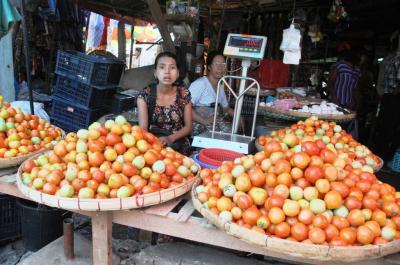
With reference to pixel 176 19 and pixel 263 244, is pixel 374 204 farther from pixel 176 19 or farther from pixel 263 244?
pixel 176 19

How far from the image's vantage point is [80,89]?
5.34 metres

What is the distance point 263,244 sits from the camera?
1.55 m

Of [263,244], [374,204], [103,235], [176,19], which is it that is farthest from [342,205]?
[176,19]

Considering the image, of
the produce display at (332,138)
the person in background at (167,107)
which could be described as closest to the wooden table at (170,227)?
the produce display at (332,138)

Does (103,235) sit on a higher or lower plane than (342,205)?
lower

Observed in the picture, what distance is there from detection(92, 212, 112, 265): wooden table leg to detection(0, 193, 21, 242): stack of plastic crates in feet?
5.21

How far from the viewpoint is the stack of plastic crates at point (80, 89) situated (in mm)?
5215

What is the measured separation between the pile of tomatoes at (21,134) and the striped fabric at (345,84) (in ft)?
15.8

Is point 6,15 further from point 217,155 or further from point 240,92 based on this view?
point 217,155

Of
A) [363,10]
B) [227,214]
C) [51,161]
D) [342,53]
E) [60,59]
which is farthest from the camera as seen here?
[342,53]

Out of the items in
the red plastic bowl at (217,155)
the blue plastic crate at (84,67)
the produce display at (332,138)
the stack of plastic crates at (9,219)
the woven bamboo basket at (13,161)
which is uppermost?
the blue plastic crate at (84,67)

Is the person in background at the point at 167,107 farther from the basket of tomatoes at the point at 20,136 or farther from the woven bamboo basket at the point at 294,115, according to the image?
the woven bamboo basket at the point at 294,115

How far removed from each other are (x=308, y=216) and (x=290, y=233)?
4.4 inches

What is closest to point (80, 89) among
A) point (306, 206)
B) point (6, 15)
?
point (6, 15)
